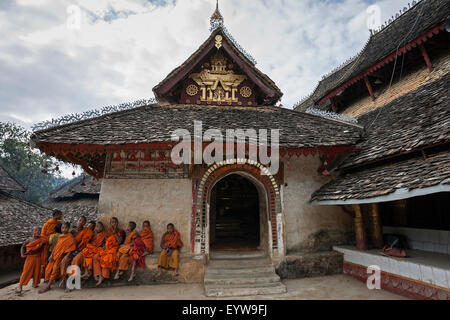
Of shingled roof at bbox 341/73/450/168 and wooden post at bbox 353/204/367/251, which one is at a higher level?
shingled roof at bbox 341/73/450/168

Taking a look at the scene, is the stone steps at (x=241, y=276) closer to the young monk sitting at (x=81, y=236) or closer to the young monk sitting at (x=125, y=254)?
the young monk sitting at (x=125, y=254)

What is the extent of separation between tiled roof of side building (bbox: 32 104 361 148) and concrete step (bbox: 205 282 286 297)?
3.12 metres

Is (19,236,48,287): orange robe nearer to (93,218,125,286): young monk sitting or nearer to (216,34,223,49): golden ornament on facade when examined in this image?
(93,218,125,286): young monk sitting

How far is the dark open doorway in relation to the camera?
9062 mm

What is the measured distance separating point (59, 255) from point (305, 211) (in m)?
6.01

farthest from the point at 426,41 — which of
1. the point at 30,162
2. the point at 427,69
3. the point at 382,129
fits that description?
the point at 30,162

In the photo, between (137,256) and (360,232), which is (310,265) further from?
(137,256)

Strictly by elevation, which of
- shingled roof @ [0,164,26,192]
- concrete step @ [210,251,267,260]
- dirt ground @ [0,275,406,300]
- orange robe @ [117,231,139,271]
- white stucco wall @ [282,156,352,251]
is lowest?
dirt ground @ [0,275,406,300]

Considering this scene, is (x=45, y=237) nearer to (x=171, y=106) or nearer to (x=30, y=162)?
(x=171, y=106)

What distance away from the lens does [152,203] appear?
5.82 meters

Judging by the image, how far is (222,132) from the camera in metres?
5.39

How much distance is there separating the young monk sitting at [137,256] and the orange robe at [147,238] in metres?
0.07

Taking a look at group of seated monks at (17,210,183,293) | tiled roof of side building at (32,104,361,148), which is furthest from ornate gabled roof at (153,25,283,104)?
group of seated monks at (17,210,183,293)

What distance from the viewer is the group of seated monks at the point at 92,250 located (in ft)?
16.4
